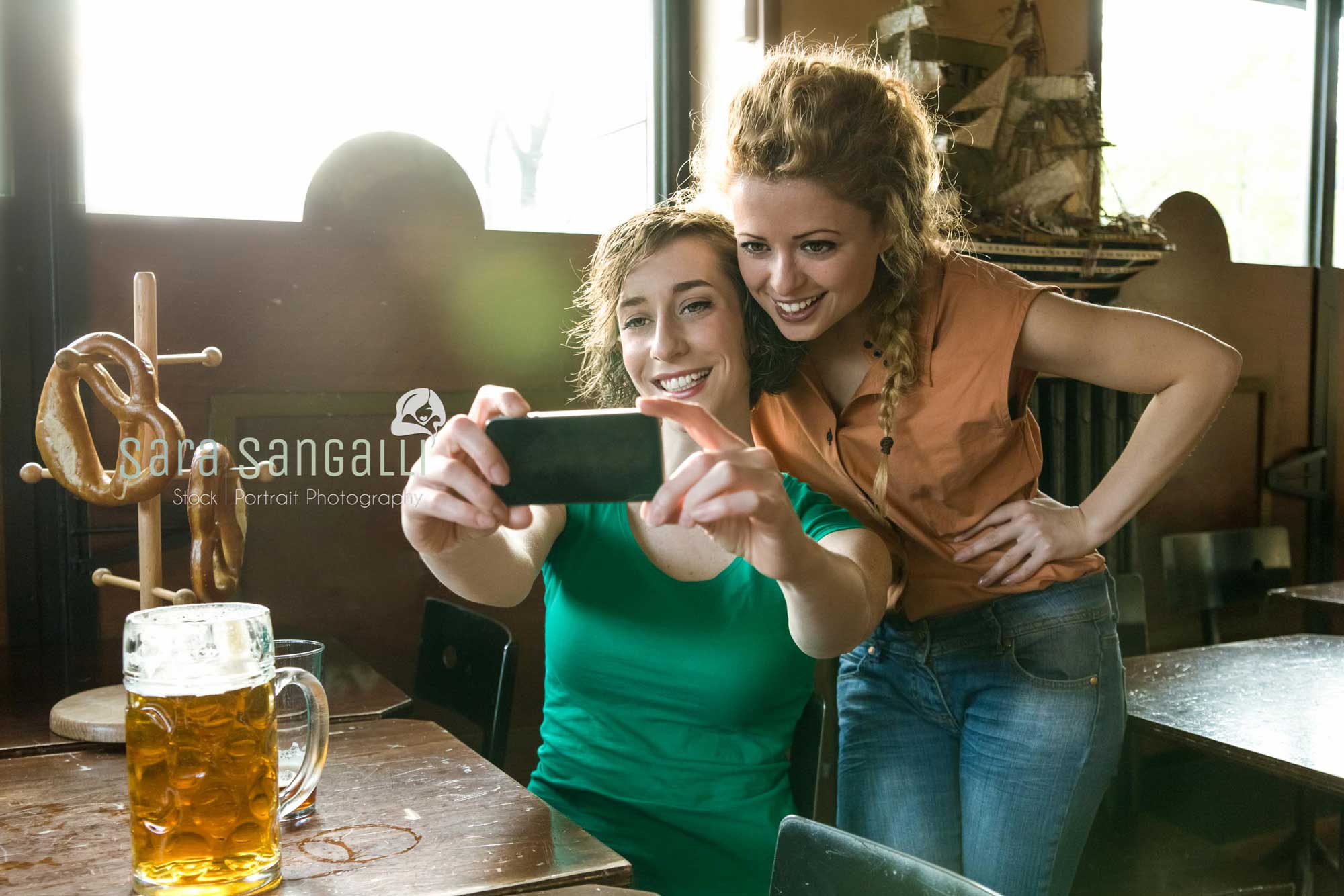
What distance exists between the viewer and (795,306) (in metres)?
1.38

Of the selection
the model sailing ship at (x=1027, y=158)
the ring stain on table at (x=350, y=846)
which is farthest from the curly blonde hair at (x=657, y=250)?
the model sailing ship at (x=1027, y=158)

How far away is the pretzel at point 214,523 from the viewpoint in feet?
4.40

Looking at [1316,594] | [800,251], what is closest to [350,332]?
[800,251]

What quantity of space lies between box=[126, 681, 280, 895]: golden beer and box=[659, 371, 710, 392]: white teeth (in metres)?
0.68

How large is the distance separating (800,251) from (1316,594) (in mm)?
1976

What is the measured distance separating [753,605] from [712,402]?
27 cm

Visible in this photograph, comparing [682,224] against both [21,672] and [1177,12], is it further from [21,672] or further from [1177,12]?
[1177,12]

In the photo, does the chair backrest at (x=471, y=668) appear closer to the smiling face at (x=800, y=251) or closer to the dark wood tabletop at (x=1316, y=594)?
the smiling face at (x=800, y=251)

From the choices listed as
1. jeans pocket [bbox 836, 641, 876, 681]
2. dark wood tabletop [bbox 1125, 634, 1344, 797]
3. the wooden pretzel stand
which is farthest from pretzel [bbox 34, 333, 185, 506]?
dark wood tabletop [bbox 1125, 634, 1344, 797]

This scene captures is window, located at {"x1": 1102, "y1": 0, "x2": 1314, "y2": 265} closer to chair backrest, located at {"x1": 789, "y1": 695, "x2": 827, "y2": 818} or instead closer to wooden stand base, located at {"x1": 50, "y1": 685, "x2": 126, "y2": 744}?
chair backrest, located at {"x1": 789, "y1": 695, "x2": 827, "y2": 818}

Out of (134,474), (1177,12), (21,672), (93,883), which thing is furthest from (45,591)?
(1177,12)

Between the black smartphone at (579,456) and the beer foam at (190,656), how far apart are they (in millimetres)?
243

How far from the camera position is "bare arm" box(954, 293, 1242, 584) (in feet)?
4.91

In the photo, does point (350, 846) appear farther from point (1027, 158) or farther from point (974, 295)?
point (1027, 158)
